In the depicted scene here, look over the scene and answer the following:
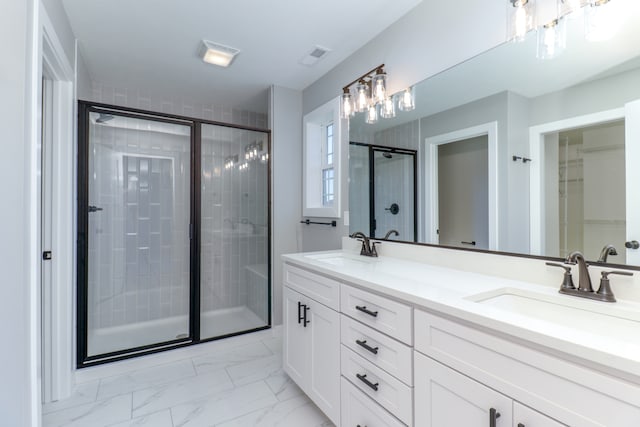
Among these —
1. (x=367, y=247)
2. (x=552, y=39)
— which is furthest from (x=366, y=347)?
(x=552, y=39)

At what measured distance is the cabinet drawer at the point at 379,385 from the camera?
1.13m

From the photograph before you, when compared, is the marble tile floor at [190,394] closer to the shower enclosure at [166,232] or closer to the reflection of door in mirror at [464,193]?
the shower enclosure at [166,232]

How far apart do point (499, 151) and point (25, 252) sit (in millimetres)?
2104

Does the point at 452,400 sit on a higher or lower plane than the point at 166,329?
higher

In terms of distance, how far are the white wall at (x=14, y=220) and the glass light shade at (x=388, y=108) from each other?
1.84 metres

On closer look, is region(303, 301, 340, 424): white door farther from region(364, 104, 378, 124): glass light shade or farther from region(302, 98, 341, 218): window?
region(364, 104, 378, 124): glass light shade

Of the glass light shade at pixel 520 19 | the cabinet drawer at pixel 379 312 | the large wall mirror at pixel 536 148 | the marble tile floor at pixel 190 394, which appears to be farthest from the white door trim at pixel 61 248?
the glass light shade at pixel 520 19

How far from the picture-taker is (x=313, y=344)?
68.0 inches

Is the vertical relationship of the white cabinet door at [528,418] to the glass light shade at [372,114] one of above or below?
below

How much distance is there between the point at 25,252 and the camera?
1168mm

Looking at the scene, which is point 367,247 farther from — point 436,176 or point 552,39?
point 552,39

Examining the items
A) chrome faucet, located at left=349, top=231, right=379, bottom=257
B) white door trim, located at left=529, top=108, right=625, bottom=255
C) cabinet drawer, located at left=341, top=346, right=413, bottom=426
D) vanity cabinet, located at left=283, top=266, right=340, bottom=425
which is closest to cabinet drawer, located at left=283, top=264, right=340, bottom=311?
vanity cabinet, located at left=283, top=266, right=340, bottom=425

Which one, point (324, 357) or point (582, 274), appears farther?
point (324, 357)

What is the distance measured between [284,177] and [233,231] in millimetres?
730
